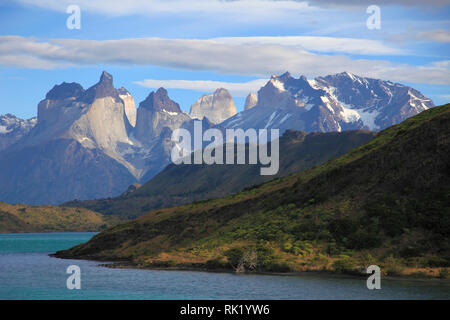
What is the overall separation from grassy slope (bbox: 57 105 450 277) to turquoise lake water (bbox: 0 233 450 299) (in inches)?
368

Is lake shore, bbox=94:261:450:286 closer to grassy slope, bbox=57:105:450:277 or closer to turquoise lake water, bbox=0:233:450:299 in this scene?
grassy slope, bbox=57:105:450:277

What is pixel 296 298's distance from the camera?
75.1 meters

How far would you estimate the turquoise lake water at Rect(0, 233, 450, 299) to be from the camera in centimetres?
7800

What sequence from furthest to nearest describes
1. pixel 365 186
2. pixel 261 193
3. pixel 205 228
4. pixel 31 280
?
pixel 261 193 → pixel 205 228 → pixel 365 186 → pixel 31 280

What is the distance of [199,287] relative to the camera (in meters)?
86.2

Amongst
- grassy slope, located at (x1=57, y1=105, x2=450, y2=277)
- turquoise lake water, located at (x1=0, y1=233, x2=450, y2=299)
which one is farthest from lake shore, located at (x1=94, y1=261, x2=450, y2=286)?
turquoise lake water, located at (x1=0, y1=233, x2=450, y2=299)

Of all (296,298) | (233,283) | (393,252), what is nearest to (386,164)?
(393,252)

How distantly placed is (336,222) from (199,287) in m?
38.4

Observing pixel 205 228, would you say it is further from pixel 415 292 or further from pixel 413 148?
pixel 415 292

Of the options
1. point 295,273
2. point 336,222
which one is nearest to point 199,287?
point 295,273

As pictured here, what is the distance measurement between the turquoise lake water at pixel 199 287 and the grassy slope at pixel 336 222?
30.7ft

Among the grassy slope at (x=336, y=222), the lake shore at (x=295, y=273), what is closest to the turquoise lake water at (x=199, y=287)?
the lake shore at (x=295, y=273)
